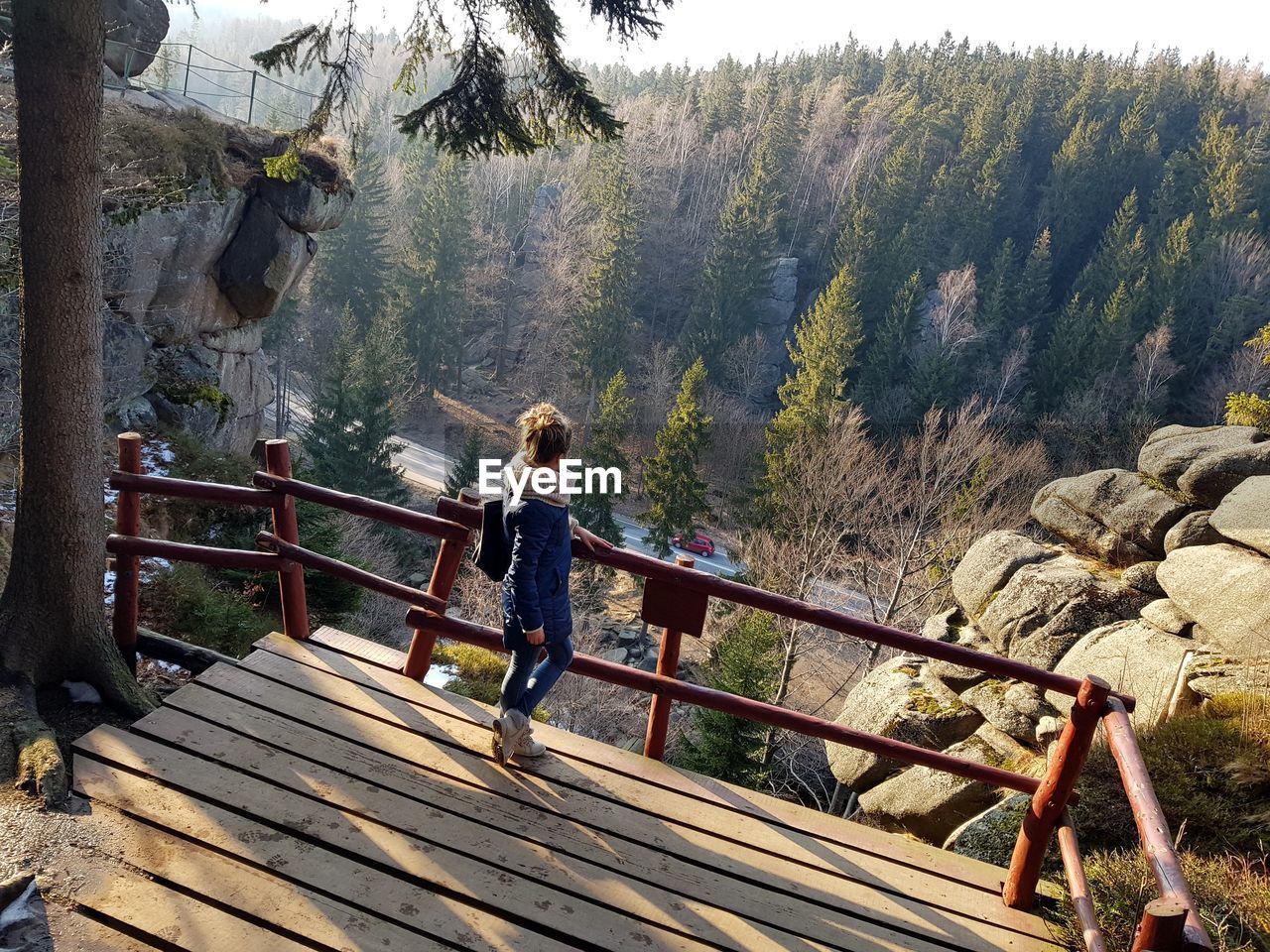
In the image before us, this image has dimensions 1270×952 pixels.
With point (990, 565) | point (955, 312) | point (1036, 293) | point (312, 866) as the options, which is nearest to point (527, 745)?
point (312, 866)

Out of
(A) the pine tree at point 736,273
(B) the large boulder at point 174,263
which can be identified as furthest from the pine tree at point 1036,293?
(B) the large boulder at point 174,263

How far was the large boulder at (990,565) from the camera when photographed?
12.3 metres

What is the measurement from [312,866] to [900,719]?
341 inches

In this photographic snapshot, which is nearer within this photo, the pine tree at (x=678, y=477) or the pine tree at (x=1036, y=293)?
the pine tree at (x=678, y=477)

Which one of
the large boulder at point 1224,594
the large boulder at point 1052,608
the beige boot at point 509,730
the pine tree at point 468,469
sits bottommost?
the pine tree at point 468,469

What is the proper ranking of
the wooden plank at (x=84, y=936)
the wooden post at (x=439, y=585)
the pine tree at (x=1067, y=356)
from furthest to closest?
the pine tree at (x=1067, y=356) < the wooden post at (x=439, y=585) < the wooden plank at (x=84, y=936)

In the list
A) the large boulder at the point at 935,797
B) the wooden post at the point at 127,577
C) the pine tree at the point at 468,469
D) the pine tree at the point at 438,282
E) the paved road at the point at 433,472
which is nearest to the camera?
the wooden post at the point at 127,577

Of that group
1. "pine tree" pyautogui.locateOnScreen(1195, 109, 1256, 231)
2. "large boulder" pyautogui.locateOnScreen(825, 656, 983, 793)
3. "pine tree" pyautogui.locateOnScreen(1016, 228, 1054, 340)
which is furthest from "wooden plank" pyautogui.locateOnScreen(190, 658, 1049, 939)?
"pine tree" pyautogui.locateOnScreen(1195, 109, 1256, 231)

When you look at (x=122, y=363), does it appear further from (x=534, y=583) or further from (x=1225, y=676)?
(x=1225, y=676)

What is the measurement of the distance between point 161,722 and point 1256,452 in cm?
1151

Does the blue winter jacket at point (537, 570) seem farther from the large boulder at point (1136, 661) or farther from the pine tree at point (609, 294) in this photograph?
the pine tree at point (609, 294)

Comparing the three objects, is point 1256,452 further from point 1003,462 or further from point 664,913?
point 1003,462

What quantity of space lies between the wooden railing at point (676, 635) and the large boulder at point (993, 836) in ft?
5.93

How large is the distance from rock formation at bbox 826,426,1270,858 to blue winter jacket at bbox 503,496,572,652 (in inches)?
143
